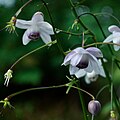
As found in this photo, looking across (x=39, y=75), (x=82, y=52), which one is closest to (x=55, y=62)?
(x=39, y=75)

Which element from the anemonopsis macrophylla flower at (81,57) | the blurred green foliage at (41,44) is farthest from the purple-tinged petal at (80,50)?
the blurred green foliage at (41,44)

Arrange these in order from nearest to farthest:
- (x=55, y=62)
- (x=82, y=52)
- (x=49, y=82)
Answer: (x=82, y=52) < (x=55, y=62) < (x=49, y=82)

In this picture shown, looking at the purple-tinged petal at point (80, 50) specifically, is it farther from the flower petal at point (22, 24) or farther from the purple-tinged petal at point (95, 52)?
the flower petal at point (22, 24)

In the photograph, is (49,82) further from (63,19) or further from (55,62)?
(63,19)

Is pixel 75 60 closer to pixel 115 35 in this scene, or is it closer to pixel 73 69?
pixel 73 69

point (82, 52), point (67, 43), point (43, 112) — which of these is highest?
point (67, 43)

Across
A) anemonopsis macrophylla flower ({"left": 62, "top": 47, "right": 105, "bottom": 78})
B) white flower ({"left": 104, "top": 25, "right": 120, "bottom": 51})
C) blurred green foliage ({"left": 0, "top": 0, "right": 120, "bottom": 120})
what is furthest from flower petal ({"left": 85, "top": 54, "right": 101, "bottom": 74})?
blurred green foliage ({"left": 0, "top": 0, "right": 120, "bottom": 120})

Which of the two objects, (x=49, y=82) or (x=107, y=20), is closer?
(x=107, y=20)

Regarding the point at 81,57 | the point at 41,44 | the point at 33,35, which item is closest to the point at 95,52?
the point at 81,57
